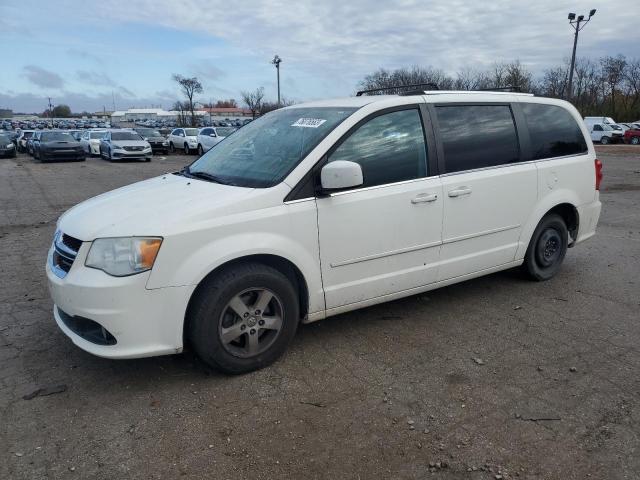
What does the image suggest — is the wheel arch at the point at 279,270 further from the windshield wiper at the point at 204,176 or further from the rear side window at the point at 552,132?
the rear side window at the point at 552,132

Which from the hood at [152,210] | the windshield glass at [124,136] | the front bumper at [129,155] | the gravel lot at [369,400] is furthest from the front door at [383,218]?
the windshield glass at [124,136]

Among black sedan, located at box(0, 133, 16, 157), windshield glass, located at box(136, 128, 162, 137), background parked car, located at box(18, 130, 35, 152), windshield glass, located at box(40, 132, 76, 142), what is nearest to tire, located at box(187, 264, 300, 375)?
windshield glass, located at box(40, 132, 76, 142)

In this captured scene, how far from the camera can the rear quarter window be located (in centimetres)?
496

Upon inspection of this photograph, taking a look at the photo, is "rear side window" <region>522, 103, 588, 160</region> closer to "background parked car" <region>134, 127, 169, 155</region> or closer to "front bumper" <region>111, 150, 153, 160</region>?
"front bumper" <region>111, 150, 153, 160</region>

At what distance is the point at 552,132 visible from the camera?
512cm

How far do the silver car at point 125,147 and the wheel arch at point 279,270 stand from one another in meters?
22.8

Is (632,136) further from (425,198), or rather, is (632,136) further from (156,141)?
(425,198)

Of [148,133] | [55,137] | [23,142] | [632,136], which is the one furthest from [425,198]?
[632,136]

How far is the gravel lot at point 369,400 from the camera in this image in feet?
8.73

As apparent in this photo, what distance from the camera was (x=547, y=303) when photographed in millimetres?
4816

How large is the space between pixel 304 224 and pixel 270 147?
2.83 feet

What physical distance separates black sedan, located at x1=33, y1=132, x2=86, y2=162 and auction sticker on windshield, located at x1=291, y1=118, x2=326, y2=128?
2362cm

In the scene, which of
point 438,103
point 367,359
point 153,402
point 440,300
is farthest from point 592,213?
point 153,402

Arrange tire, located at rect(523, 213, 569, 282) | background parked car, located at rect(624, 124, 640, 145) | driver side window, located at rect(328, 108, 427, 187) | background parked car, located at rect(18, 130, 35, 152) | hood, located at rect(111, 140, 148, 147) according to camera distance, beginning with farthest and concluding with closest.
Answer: background parked car, located at rect(624, 124, 640, 145)
background parked car, located at rect(18, 130, 35, 152)
hood, located at rect(111, 140, 148, 147)
tire, located at rect(523, 213, 569, 282)
driver side window, located at rect(328, 108, 427, 187)
